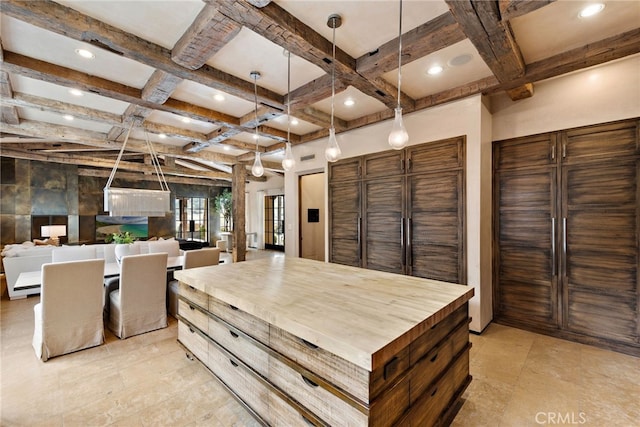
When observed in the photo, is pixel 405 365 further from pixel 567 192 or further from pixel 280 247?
pixel 280 247

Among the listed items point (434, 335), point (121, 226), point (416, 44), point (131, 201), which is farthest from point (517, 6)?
point (121, 226)

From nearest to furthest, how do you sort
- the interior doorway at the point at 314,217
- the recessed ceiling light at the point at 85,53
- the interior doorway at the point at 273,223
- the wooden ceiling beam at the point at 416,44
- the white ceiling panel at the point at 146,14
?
the white ceiling panel at the point at 146,14 → the wooden ceiling beam at the point at 416,44 → the recessed ceiling light at the point at 85,53 → the interior doorway at the point at 314,217 → the interior doorway at the point at 273,223

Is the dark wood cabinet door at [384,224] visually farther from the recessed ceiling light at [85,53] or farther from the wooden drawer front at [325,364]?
the recessed ceiling light at [85,53]

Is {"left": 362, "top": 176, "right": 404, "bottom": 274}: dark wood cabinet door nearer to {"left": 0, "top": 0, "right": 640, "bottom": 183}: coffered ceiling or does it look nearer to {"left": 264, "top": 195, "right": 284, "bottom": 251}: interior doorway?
{"left": 0, "top": 0, "right": 640, "bottom": 183}: coffered ceiling

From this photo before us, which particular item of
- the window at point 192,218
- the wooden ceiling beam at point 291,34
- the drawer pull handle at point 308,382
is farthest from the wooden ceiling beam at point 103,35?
the window at point 192,218

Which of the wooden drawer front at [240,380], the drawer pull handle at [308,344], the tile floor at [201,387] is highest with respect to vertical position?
the drawer pull handle at [308,344]

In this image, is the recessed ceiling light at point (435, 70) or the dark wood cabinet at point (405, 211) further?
the dark wood cabinet at point (405, 211)

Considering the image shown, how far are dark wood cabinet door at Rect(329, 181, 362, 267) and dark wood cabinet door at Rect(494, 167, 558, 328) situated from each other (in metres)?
1.88

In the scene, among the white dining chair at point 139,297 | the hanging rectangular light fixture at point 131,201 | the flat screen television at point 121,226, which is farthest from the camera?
the flat screen television at point 121,226

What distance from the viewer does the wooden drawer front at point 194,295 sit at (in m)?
2.22

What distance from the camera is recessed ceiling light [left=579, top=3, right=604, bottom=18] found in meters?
1.93

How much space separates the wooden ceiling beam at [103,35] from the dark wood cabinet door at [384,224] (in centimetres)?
234

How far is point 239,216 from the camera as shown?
6484 millimetres

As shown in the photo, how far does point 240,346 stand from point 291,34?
7.37 feet
